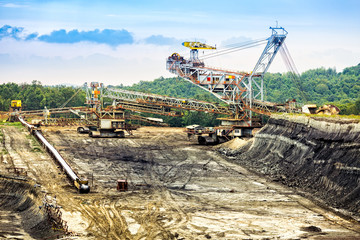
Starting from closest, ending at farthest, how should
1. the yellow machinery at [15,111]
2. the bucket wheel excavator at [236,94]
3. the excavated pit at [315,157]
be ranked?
the excavated pit at [315,157], the bucket wheel excavator at [236,94], the yellow machinery at [15,111]

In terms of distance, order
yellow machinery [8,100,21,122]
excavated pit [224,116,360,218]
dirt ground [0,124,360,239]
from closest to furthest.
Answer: dirt ground [0,124,360,239]
excavated pit [224,116,360,218]
yellow machinery [8,100,21,122]

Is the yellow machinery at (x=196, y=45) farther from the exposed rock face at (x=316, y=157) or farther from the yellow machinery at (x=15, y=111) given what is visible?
the yellow machinery at (x=15, y=111)

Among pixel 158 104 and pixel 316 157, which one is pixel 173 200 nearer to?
pixel 316 157

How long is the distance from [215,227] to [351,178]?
15143mm

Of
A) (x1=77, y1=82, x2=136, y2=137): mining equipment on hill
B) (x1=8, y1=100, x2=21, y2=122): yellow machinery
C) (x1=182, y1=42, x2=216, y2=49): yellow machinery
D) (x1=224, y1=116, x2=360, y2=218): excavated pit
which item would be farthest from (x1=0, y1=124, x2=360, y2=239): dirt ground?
(x1=8, y1=100, x2=21, y2=122): yellow machinery

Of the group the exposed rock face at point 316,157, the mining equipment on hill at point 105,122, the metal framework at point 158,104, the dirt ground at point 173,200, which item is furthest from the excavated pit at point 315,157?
the mining equipment on hill at point 105,122

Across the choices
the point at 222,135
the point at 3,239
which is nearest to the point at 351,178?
the point at 3,239

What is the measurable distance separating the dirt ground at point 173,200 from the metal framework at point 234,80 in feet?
57.8

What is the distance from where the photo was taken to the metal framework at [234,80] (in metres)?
89.6

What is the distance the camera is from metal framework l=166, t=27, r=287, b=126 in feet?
294

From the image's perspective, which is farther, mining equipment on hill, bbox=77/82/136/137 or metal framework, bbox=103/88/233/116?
metal framework, bbox=103/88/233/116

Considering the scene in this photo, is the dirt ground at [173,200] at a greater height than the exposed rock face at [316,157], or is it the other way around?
the exposed rock face at [316,157]

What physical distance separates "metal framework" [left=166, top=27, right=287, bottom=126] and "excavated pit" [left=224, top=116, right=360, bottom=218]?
1844cm

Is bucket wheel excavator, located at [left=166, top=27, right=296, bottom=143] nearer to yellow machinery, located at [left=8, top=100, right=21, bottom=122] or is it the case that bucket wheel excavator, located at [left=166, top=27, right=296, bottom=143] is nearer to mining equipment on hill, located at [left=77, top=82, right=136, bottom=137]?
mining equipment on hill, located at [left=77, top=82, right=136, bottom=137]
